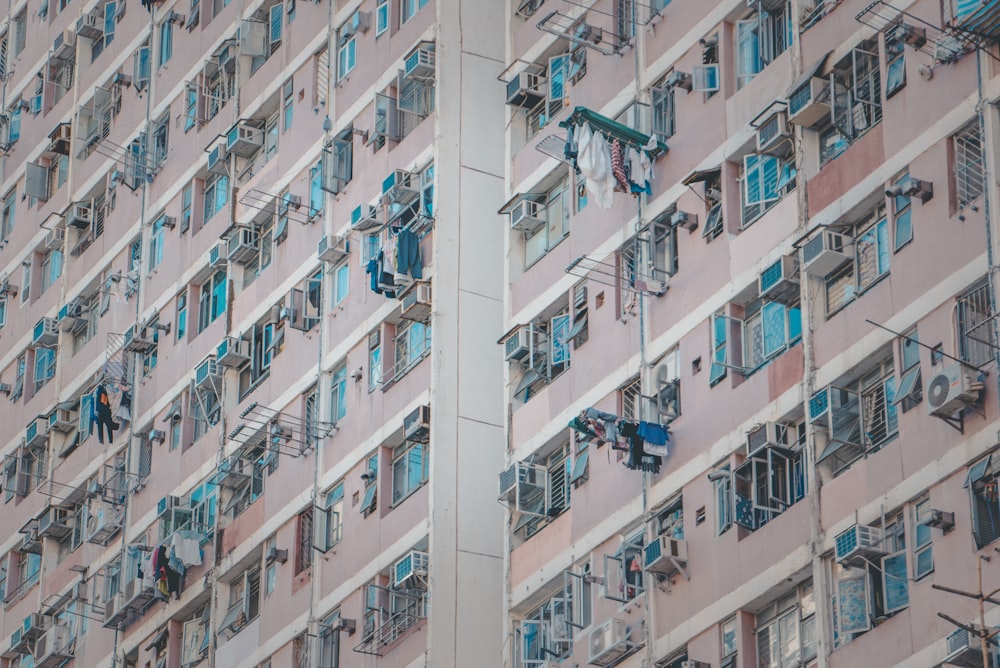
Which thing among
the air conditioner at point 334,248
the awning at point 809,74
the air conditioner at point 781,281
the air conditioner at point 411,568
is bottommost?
the air conditioner at point 411,568

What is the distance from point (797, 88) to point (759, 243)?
2.00 metres

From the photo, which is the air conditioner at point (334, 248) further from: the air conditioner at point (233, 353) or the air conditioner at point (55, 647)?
the air conditioner at point (55, 647)

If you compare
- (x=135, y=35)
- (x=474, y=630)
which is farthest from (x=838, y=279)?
(x=135, y=35)

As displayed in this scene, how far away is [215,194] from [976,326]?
789 inches

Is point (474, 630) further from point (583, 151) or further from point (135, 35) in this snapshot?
point (135, 35)

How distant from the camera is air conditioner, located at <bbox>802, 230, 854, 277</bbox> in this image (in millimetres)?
29688

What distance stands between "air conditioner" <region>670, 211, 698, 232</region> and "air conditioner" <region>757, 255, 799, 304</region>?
1.98m

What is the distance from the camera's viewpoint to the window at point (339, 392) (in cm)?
3834

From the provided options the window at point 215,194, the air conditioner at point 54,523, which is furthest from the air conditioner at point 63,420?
the window at point 215,194

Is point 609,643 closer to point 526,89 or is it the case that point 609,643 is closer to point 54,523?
point 526,89

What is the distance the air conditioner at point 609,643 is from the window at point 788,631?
8.00 ft

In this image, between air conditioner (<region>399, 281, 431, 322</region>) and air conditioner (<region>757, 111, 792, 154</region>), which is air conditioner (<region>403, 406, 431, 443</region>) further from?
air conditioner (<region>757, 111, 792, 154</region>)

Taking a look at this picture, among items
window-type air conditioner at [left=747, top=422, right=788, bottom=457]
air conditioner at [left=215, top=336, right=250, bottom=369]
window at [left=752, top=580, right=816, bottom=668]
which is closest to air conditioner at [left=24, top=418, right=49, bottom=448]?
air conditioner at [left=215, top=336, right=250, bottom=369]

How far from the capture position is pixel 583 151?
109ft
